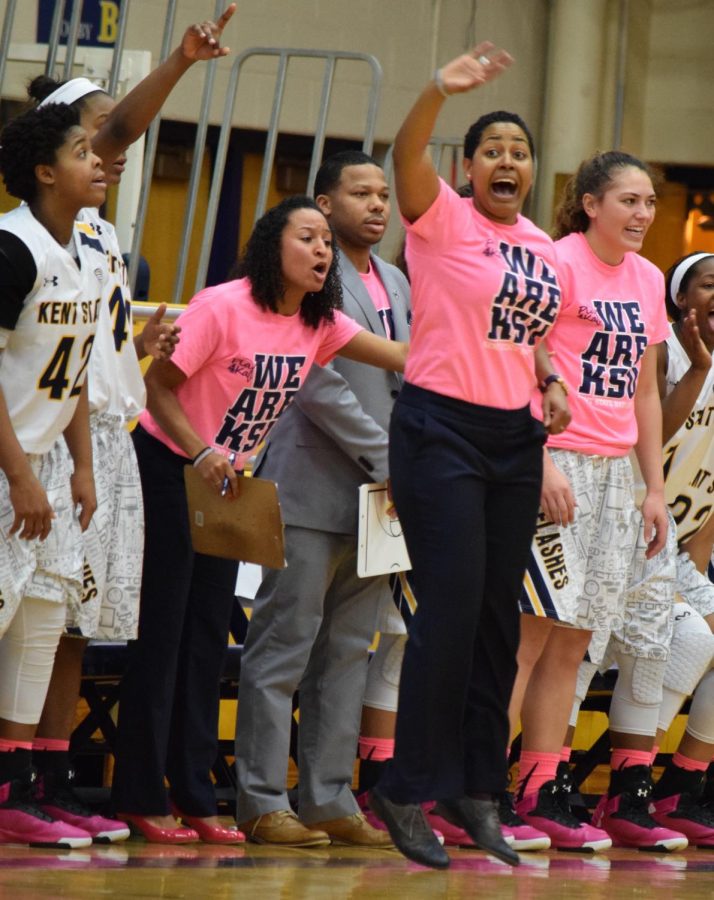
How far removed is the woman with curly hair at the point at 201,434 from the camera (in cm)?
394

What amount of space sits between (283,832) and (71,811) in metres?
0.49

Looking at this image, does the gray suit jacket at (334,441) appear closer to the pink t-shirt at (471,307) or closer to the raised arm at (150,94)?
the raised arm at (150,94)

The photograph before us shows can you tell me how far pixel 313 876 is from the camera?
3.46m

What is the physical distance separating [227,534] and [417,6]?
546cm

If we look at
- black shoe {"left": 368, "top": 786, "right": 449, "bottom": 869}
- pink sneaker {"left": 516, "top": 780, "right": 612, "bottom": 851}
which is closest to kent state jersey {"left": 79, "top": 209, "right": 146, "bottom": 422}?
black shoe {"left": 368, "top": 786, "right": 449, "bottom": 869}

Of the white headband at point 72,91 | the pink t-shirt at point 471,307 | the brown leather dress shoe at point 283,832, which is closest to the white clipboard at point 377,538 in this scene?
the brown leather dress shoe at point 283,832

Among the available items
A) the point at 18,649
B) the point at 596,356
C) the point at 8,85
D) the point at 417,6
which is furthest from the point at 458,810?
the point at 417,6

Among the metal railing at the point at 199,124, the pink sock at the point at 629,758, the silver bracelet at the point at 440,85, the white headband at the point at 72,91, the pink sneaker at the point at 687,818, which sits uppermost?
the metal railing at the point at 199,124

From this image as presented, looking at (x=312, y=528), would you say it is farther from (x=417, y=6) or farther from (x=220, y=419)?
(x=417, y=6)

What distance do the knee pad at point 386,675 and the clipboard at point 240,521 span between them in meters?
0.71

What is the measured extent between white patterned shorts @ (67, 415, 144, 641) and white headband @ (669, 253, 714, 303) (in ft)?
5.59

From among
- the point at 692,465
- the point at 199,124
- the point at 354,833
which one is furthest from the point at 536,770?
the point at 199,124

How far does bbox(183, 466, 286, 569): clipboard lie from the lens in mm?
3738

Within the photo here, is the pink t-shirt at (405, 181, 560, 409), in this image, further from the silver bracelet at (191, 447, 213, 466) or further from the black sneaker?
the black sneaker
